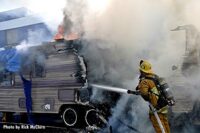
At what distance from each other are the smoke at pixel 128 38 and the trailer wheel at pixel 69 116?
0.67 metres

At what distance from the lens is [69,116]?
914 centimetres

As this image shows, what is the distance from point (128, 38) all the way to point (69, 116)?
231cm

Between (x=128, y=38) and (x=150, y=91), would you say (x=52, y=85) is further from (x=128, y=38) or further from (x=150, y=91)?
(x=150, y=91)

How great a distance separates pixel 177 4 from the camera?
8.80 m

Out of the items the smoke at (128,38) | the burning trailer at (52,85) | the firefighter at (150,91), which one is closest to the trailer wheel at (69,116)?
the burning trailer at (52,85)

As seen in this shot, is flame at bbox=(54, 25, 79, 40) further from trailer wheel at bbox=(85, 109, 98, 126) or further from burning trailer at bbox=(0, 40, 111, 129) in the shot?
trailer wheel at bbox=(85, 109, 98, 126)

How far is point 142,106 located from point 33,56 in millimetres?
3028

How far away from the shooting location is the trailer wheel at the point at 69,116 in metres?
9.03

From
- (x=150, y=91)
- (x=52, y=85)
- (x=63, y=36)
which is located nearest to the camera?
(x=150, y=91)

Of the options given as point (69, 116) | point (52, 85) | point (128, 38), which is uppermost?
point (128, 38)

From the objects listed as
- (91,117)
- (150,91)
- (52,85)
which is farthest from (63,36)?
(150,91)

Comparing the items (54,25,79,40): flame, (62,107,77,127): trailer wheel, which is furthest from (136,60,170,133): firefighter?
(54,25,79,40): flame

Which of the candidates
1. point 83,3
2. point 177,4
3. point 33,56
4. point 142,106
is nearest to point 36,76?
point 33,56

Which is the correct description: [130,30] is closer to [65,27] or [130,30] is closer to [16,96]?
[65,27]
